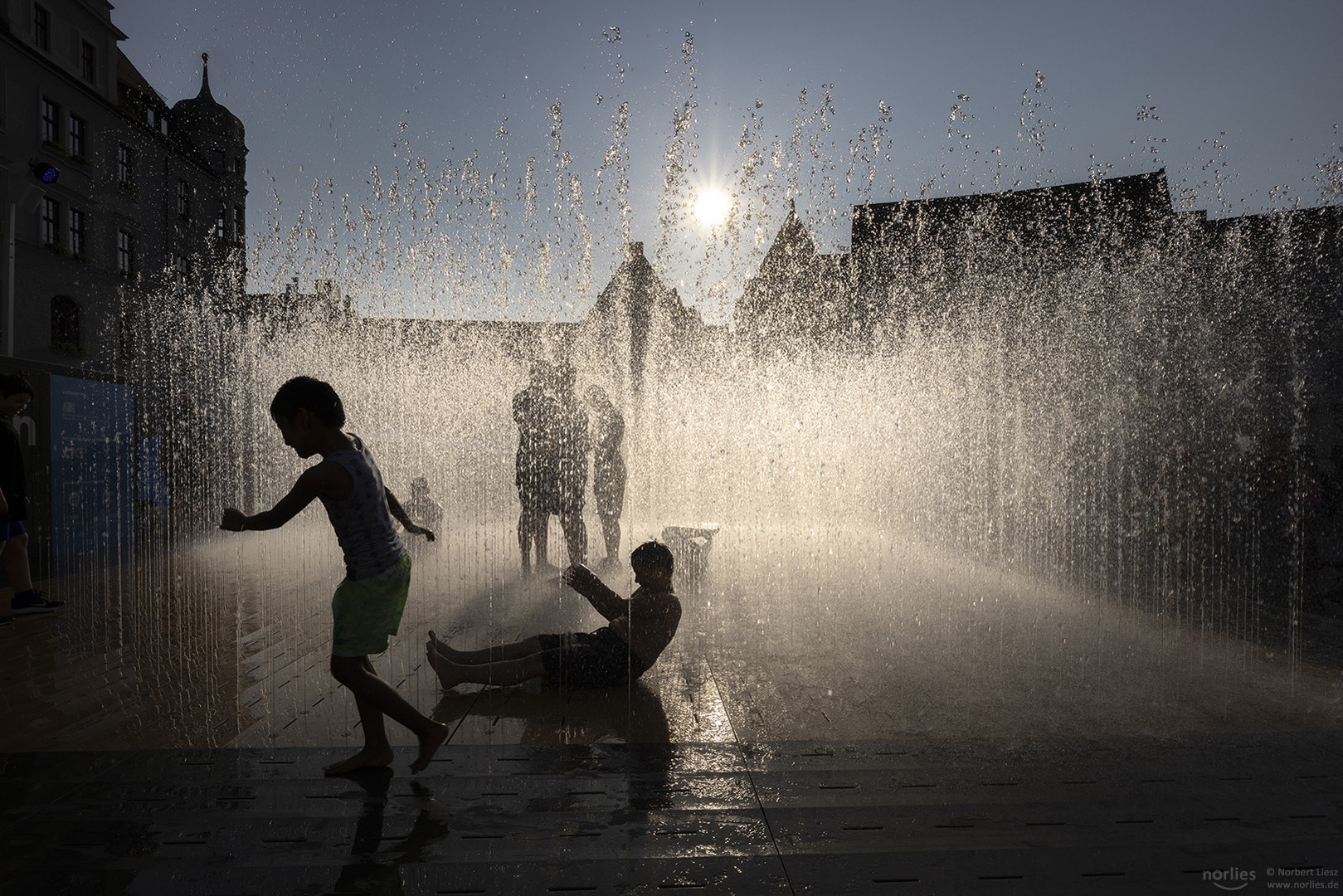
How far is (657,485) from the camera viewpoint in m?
15.7

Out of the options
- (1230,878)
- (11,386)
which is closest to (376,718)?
(1230,878)

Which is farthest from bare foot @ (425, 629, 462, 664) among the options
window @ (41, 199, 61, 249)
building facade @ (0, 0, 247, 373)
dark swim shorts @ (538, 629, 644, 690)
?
window @ (41, 199, 61, 249)

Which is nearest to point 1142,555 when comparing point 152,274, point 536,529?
point 536,529

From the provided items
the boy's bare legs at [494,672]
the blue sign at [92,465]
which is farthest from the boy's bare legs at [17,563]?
the boy's bare legs at [494,672]

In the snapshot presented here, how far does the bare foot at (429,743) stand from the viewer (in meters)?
3.00

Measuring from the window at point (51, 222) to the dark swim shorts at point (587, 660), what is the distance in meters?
27.9

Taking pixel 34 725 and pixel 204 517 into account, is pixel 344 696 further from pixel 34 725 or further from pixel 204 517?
pixel 204 517

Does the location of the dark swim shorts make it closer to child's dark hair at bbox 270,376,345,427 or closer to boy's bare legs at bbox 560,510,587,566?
child's dark hair at bbox 270,376,345,427

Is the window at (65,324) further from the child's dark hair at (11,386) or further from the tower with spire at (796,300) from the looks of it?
the child's dark hair at (11,386)

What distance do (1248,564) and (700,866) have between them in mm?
8065

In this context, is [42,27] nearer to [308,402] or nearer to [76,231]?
[76,231]

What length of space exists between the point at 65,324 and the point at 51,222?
122 inches

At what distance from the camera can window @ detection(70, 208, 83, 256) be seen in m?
25.6

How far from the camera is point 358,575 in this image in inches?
120
